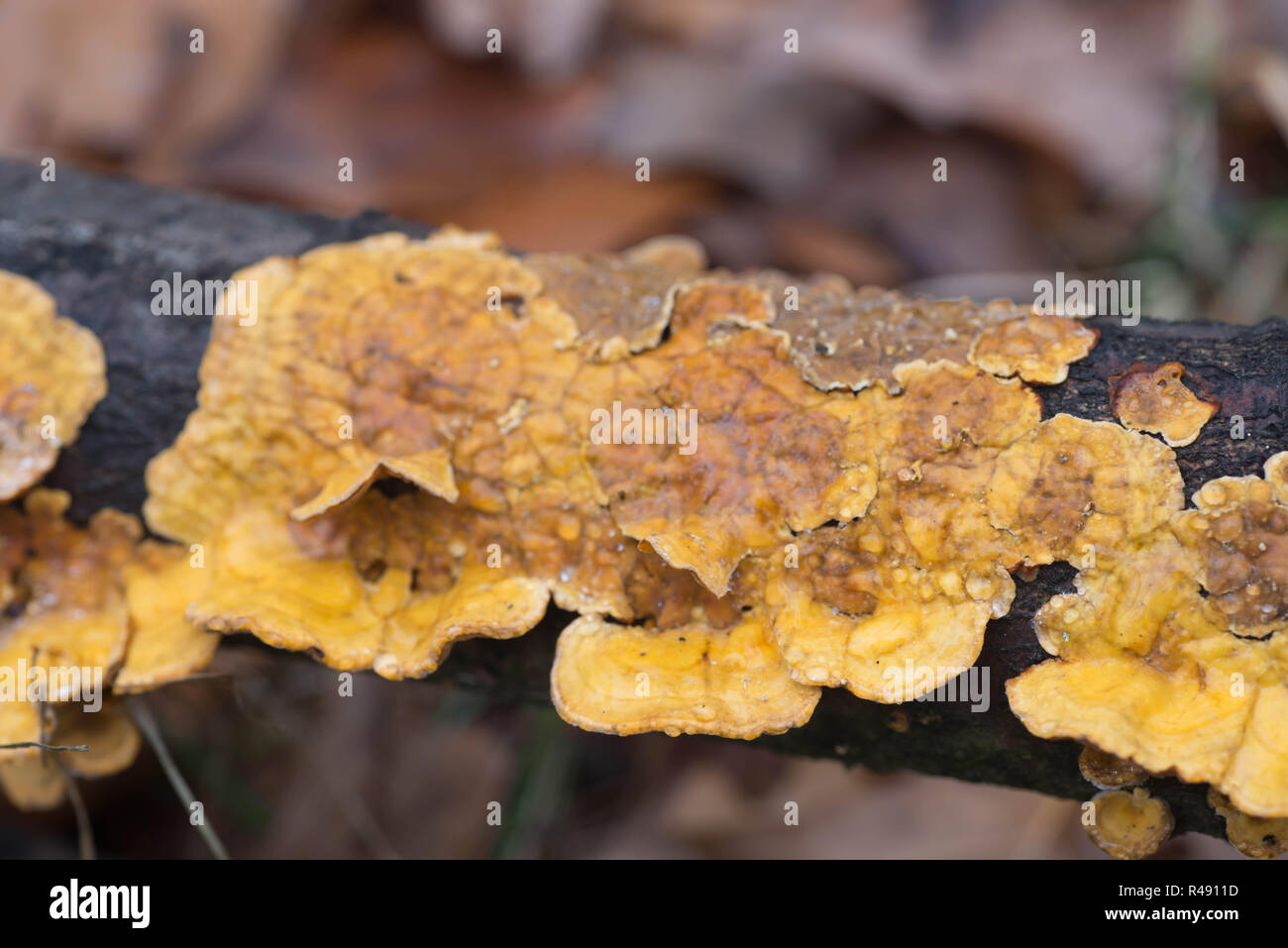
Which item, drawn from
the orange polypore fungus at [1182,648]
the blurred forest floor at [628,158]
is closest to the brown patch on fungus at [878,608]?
the orange polypore fungus at [1182,648]

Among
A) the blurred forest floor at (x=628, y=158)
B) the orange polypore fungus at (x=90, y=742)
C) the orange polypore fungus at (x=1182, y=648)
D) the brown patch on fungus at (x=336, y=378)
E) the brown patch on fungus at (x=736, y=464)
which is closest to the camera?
the orange polypore fungus at (x=1182, y=648)

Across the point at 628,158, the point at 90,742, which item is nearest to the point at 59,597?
the point at 90,742

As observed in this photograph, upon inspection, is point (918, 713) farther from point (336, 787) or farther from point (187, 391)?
point (336, 787)

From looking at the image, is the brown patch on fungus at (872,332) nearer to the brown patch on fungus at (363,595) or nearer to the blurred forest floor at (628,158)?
the brown patch on fungus at (363,595)

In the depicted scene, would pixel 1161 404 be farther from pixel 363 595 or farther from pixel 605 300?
pixel 363 595

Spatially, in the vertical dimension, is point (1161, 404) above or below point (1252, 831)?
above
